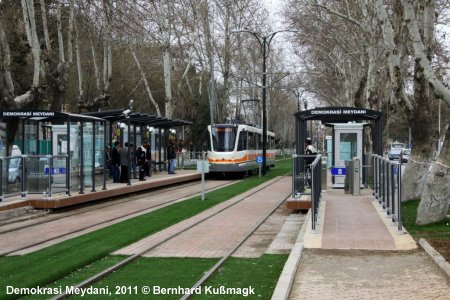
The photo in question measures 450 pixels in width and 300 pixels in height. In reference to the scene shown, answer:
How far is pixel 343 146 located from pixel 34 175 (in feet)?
34.4

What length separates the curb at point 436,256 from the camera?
Result: 379 inches

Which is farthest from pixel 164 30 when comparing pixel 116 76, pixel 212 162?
pixel 116 76

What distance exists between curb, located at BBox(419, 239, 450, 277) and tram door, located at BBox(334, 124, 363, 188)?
11.6m

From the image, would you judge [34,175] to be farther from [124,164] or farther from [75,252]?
[75,252]

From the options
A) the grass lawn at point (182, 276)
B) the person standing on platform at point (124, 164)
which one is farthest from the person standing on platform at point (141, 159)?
the grass lawn at point (182, 276)

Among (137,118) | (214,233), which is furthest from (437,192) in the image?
(137,118)

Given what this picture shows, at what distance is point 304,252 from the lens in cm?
1128

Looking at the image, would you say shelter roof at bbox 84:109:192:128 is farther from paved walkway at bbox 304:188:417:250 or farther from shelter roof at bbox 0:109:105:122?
paved walkway at bbox 304:188:417:250

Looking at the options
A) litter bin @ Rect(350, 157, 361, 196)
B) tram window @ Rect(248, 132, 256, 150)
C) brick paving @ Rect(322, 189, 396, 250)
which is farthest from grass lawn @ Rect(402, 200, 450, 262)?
tram window @ Rect(248, 132, 256, 150)

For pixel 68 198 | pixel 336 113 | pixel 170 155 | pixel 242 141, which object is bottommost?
pixel 68 198

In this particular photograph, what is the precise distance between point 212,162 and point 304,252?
27714 mm

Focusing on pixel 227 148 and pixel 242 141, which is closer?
pixel 227 148

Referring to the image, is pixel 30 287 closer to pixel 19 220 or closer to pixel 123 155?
pixel 19 220

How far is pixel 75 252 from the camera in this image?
1212 cm
